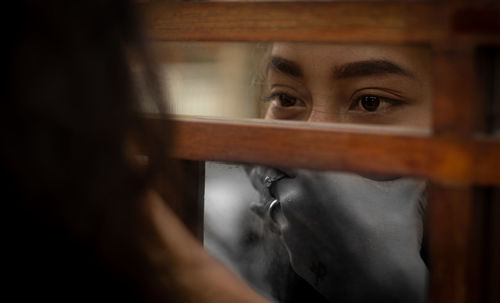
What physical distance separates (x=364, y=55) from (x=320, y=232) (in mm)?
368

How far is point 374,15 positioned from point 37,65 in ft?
1.16

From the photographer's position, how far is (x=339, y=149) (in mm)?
670

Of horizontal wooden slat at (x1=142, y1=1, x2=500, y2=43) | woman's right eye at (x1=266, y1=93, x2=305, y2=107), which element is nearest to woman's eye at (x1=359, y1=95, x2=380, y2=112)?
woman's right eye at (x1=266, y1=93, x2=305, y2=107)

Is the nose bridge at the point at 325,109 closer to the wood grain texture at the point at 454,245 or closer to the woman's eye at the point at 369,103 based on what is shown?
the woman's eye at the point at 369,103

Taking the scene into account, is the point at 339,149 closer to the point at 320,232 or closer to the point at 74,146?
the point at 74,146

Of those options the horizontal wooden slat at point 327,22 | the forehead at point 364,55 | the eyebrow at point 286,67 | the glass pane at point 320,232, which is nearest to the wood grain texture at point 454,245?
the horizontal wooden slat at point 327,22

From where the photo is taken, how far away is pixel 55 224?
560 millimetres

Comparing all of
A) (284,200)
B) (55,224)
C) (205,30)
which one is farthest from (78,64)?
(284,200)

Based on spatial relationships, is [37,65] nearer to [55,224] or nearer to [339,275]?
[55,224]

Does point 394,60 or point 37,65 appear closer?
point 37,65

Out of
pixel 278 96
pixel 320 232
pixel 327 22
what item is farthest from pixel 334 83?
pixel 327 22

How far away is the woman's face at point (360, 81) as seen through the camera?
1197mm

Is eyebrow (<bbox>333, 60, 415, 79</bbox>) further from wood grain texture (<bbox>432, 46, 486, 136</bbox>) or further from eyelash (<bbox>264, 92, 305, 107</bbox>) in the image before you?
wood grain texture (<bbox>432, 46, 486, 136</bbox>)

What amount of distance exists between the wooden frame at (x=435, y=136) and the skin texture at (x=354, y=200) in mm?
469
